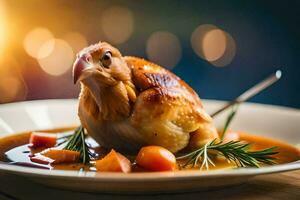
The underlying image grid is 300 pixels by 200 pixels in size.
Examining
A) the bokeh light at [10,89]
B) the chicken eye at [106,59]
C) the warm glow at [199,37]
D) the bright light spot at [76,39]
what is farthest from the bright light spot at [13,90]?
the chicken eye at [106,59]

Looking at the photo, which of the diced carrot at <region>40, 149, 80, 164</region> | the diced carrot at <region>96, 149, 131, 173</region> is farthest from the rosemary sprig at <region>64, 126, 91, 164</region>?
the diced carrot at <region>96, 149, 131, 173</region>

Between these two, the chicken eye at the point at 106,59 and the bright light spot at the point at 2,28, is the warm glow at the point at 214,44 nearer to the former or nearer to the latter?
the bright light spot at the point at 2,28

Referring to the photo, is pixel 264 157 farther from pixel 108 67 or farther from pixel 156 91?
pixel 108 67

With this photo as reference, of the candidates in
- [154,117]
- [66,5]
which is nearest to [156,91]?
[154,117]

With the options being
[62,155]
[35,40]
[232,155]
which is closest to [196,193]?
[232,155]

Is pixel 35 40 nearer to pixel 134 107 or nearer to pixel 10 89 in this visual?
pixel 10 89

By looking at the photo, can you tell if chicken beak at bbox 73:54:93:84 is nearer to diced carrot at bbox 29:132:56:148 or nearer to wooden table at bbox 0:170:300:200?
wooden table at bbox 0:170:300:200
